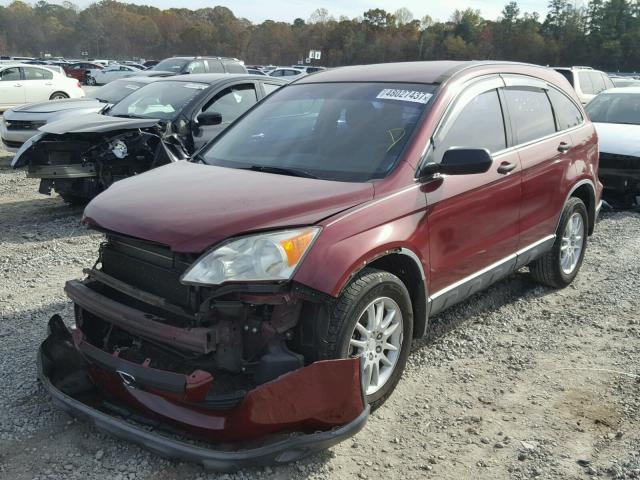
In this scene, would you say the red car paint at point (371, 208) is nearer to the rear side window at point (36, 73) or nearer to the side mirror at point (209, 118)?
the side mirror at point (209, 118)

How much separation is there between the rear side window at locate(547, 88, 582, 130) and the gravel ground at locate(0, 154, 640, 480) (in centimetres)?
142

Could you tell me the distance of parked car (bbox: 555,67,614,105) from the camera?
47.6ft

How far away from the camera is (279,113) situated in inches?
171

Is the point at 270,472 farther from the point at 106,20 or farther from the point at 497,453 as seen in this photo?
the point at 106,20

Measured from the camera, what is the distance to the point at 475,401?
360 centimetres

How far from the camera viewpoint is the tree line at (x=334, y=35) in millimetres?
69062

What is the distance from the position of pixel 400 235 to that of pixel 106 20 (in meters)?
136

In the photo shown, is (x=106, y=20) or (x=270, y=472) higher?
(x=106, y=20)

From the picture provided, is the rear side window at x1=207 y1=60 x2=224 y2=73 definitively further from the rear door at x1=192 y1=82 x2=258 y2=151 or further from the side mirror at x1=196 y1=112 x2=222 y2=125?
the side mirror at x1=196 y1=112 x2=222 y2=125

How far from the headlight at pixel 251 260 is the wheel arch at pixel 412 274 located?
595 mm

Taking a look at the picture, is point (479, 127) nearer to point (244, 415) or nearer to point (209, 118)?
point (244, 415)

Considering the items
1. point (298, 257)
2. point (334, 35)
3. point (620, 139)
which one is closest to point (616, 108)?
point (620, 139)

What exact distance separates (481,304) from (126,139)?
4.64m

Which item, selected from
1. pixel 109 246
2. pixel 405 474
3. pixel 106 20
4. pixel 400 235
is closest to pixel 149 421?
pixel 109 246
